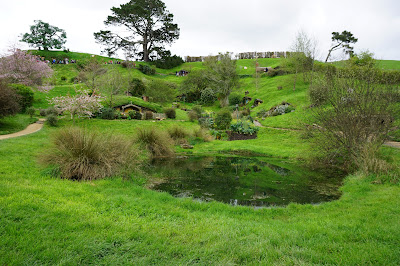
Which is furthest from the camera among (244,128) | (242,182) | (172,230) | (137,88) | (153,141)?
(137,88)

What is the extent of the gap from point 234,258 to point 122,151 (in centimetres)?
773

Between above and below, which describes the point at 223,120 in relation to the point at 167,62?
below

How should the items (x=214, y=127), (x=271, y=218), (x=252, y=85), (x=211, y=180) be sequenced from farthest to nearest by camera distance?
1. (x=252, y=85)
2. (x=214, y=127)
3. (x=211, y=180)
4. (x=271, y=218)

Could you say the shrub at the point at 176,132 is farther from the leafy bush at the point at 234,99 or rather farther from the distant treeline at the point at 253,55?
the distant treeline at the point at 253,55

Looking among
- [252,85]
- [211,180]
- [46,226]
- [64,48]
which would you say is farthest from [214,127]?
[64,48]

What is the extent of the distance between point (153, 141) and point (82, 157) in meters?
7.36

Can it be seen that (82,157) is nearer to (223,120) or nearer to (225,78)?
(223,120)

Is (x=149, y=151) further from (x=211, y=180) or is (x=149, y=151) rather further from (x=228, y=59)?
(x=228, y=59)

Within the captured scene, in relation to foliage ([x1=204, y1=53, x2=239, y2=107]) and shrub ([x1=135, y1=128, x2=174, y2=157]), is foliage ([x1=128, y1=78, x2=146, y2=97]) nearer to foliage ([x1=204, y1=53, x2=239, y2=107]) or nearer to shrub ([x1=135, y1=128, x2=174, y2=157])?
foliage ([x1=204, y1=53, x2=239, y2=107])

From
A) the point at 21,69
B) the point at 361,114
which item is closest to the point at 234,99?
the point at 21,69

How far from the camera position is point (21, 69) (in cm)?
2984

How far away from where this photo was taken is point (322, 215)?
6.77 m

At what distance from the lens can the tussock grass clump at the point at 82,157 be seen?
8.64 meters

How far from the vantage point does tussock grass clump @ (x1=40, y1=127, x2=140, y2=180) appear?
864 centimetres
